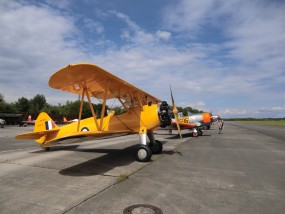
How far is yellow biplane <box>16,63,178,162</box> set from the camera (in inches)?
288

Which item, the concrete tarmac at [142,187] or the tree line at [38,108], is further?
the tree line at [38,108]

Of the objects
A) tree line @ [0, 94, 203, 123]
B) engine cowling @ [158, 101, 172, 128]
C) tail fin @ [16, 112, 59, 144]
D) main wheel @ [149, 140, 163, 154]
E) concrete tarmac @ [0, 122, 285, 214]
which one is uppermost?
tree line @ [0, 94, 203, 123]

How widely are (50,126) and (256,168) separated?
27.9ft

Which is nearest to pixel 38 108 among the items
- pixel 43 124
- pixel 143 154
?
pixel 43 124

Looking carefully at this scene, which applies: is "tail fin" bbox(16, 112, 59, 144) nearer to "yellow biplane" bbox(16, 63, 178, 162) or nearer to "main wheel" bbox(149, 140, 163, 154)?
"yellow biplane" bbox(16, 63, 178, 162)

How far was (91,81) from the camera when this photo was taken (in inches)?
322

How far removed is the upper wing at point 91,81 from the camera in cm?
685

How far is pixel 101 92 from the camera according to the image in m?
10.4

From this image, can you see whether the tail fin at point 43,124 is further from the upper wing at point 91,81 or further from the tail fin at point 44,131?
the upper wing at point 91,81

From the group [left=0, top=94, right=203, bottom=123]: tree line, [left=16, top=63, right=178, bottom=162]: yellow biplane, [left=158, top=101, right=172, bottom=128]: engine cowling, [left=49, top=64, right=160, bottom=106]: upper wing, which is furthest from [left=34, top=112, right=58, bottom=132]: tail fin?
[left=0, top=94, right=203, bottom=123]: tree line

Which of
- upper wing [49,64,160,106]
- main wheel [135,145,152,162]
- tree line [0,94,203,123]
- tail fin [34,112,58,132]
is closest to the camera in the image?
upper wing [49,64,160,106]

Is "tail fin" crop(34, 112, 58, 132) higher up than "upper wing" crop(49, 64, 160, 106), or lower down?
lower down

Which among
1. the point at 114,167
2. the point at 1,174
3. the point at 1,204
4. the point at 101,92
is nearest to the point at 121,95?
the point at 101,92

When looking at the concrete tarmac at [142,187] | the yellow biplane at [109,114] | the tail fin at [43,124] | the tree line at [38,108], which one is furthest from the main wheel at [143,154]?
the tree line at [38,108]
